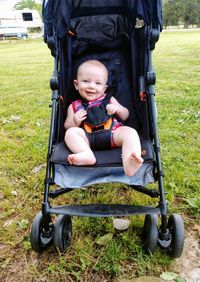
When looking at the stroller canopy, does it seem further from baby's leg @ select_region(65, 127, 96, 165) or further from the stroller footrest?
the stroller footrest

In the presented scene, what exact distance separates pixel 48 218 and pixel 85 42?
1.75 metres

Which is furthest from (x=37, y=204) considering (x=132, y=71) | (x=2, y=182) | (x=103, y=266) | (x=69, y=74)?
(x=132, y=71)

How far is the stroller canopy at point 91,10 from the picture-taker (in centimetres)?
256

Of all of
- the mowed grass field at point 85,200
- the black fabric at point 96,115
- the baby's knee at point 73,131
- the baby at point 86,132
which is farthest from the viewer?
the black fabric at point 96,115

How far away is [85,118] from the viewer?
2.74 metres

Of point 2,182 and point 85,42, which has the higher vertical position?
point 85,42

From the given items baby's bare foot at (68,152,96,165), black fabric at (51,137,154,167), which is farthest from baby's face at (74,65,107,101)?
baby's bare foot at (68,152,96,165)

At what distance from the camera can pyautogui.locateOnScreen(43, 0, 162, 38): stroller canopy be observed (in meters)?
2.56

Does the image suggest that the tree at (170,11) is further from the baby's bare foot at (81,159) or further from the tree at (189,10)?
the baby's bare foot at (81,159)

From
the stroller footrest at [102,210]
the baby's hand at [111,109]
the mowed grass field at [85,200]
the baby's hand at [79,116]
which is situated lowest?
the mowed grass field at [85,200]

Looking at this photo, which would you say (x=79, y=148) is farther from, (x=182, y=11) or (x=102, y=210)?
(x=182, y=11)

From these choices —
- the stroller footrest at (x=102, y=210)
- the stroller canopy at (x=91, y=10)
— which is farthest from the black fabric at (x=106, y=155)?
the stroller canopy at (x=91, y=10)

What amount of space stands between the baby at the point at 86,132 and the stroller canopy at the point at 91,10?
16.6 inches

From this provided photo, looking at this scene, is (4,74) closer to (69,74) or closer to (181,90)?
(181,90)
